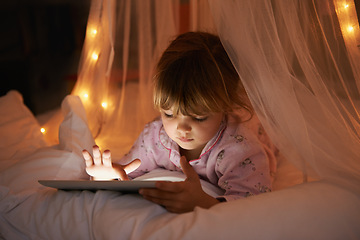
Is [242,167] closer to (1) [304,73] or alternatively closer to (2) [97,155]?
(1) [304,73]

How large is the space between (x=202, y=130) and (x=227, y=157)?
6.5 inches

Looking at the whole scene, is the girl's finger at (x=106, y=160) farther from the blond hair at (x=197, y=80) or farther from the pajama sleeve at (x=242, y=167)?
the pajama sleeve at (x=242, y=167)

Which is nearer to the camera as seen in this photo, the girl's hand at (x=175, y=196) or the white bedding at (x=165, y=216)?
the white bedding at (x=165, y=216)

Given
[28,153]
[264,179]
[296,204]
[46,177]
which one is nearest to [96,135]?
[28,153]

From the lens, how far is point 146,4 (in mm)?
1909

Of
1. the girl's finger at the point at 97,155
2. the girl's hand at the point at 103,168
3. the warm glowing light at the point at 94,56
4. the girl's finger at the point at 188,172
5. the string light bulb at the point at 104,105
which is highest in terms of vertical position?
the warm glowing light at the point at 94,56

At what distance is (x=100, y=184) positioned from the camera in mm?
986

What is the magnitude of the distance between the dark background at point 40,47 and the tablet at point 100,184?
1582 millimetres

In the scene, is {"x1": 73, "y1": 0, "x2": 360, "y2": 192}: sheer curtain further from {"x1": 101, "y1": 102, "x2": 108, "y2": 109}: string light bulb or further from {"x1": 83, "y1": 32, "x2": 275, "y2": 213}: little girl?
{"x1": 101, "y1": 102, "x2": 108, "y2": 109}: string light bulb

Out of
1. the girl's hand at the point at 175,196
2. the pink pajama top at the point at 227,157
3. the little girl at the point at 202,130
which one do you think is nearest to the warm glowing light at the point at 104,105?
the pink pajama top at the point at 227,157

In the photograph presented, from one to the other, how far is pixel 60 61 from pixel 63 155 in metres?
1.65

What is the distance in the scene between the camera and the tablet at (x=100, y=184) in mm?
962

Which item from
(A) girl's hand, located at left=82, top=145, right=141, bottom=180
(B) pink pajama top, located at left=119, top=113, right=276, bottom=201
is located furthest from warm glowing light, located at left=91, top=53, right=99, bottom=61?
(A) girl's hand, located at left=82, top=145, right=141, bottom=180

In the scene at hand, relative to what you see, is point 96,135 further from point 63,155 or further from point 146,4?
point 146,4
